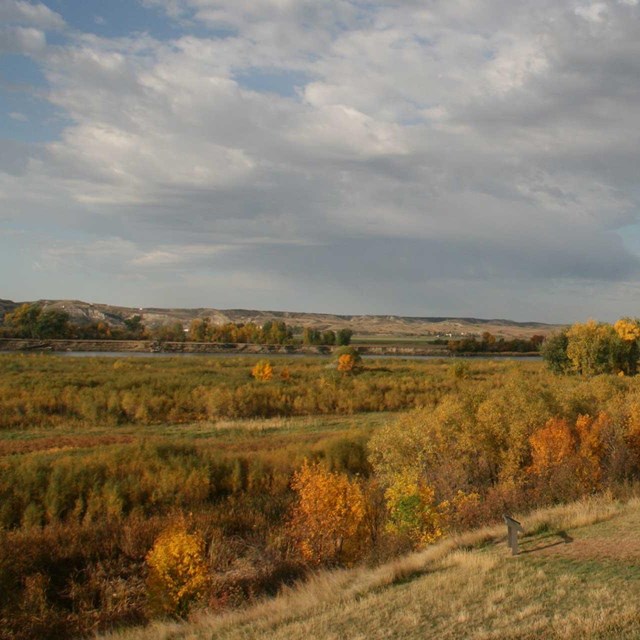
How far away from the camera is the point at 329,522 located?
15.3m

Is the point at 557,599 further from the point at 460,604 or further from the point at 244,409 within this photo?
the point at 244,409

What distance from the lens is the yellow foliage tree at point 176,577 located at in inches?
503

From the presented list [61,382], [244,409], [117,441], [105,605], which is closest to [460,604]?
[105,605]

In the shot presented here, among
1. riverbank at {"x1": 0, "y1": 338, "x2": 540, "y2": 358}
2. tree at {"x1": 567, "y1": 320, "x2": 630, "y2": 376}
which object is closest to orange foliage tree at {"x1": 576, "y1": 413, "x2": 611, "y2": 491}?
tree at {"x1": 567, "y1": 320, "x2": 630, "y2": 376}

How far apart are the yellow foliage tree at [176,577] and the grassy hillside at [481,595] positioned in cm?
195

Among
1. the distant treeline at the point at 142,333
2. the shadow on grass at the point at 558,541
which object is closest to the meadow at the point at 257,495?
the shadow on grass at the point at 558,541

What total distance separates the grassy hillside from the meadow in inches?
84.3

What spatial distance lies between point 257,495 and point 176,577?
25.5 ft

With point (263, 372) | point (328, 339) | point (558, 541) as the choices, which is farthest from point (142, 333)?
point (558, 541)

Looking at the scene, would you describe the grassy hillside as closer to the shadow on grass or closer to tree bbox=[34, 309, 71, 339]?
the shadow on grass

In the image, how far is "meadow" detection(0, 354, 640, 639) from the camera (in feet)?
44.2

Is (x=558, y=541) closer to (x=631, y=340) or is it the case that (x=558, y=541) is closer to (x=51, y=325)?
(x=631, y=340)

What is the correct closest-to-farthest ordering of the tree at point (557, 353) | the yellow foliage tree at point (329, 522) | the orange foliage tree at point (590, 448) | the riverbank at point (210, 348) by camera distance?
the yellow foliage tree at point (329, 522) → the orange foliage tree at point (590, 448) → the tree at point (557, 353) → the riverbank at point (210, 348)

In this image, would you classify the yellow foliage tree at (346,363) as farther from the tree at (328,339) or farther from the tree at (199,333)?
the tree at (199,333)
